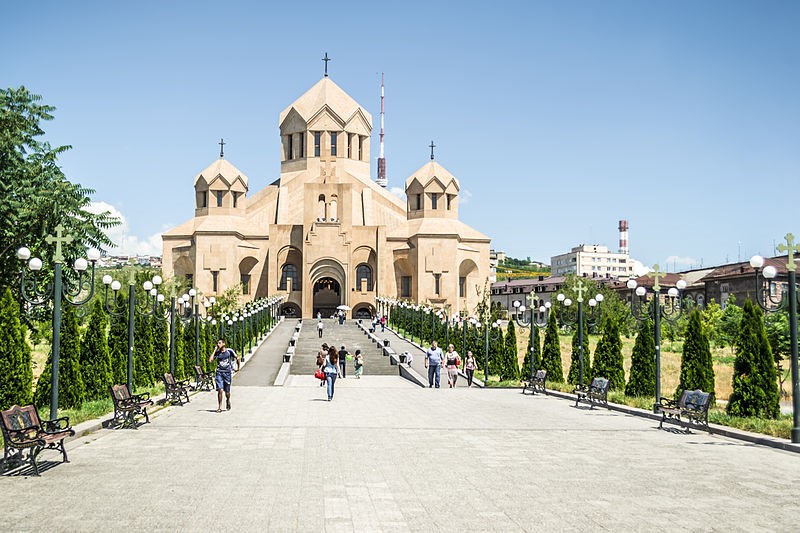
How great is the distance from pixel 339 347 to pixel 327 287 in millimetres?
25249

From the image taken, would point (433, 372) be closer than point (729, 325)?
Yes

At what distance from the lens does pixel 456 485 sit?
8383 millimetres

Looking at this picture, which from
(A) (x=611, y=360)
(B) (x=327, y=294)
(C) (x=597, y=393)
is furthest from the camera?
(B) (x=327, y=294)

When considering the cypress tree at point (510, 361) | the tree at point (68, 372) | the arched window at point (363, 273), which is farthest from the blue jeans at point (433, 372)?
the arched window at point (363, 273)

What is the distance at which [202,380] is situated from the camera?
70.9ft

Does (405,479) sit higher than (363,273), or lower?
lower

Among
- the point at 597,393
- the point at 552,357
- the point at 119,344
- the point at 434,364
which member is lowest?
the point at 597,393

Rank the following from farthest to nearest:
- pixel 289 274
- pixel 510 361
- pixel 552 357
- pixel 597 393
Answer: pixel 289 274
pixel 510 361
pixel 552 357
pixel 597 393

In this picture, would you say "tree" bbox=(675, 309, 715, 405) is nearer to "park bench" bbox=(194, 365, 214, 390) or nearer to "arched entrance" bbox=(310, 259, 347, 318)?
"park bench" bbox=(194, 365, 214, 390)

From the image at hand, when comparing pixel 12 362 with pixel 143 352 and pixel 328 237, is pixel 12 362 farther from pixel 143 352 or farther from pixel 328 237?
pixel 328 237

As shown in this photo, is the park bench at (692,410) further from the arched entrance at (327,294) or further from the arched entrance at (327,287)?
the arched entrance at (327,294)

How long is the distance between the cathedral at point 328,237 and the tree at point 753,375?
42141 mm

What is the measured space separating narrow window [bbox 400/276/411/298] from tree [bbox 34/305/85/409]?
147 ft

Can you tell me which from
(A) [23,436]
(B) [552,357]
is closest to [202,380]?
(B) [552,357]
